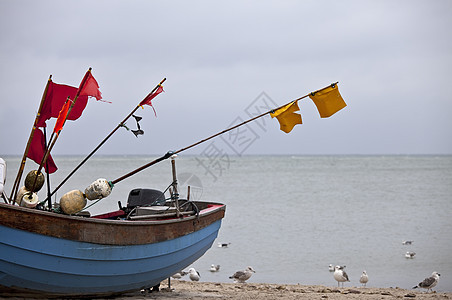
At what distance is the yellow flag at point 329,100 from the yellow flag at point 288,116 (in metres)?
0.31

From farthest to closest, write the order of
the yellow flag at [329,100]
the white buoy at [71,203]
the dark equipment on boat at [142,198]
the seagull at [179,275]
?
the seagull at [179,275] → the yellow flag at [329,100] → the dark equipment on boat at [142,198] → the white buoy at [71,203]

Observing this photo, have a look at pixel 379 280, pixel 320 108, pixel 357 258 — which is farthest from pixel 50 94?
pixel 357 258

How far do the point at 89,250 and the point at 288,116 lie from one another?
3486 mm

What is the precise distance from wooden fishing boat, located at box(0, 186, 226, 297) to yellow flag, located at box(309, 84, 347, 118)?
7.68 ft

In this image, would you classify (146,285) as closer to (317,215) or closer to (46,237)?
(46,237)

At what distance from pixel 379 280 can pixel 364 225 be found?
8458 millimetres

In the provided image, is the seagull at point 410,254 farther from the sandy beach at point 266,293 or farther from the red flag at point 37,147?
the red flag at point 37,147

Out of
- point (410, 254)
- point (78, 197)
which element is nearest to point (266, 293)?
point (78, 197)

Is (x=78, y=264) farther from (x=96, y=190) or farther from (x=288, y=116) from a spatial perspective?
(x=288, y=116)

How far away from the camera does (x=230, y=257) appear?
14.2m

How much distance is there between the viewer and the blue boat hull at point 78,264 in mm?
5922

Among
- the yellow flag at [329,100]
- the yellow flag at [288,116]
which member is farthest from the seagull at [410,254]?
the yellow flag at [288,116]

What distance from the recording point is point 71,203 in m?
6.21

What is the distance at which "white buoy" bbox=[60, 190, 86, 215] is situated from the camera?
619 cm
